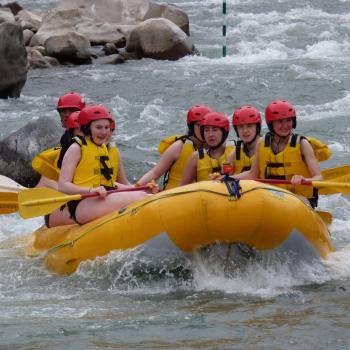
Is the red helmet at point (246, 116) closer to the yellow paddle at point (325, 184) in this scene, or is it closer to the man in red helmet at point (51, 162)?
the yellow paddle at point (325, 184)

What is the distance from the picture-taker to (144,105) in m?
14.6

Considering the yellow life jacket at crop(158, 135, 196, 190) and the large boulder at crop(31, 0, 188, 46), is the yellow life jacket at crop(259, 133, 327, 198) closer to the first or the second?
the yellow life jacket at crop(158, 135, 196, 190)

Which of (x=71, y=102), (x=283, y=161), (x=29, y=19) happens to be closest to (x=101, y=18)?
(x=29, y=19)

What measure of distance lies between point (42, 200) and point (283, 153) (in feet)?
5.85

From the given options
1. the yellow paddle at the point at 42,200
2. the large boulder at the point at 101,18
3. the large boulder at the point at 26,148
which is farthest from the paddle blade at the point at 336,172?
the large boulder at the point at 101,18

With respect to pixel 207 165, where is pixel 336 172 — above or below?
below

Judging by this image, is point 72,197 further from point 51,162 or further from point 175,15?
point 175,15

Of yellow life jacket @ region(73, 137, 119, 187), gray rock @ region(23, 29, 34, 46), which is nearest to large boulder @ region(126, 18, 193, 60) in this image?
gray rock @ region(23, 29, 34, 46)

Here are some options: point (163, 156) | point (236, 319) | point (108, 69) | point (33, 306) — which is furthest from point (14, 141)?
point (108, 69)

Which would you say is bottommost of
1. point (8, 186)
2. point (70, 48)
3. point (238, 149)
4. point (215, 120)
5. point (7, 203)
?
point (70, 48)

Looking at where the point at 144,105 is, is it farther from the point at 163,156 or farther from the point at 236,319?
the point at 236,319

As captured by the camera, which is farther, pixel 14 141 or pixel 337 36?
pixel 337 36

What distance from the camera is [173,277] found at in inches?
Answer: 249

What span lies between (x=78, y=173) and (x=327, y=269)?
1905mm
